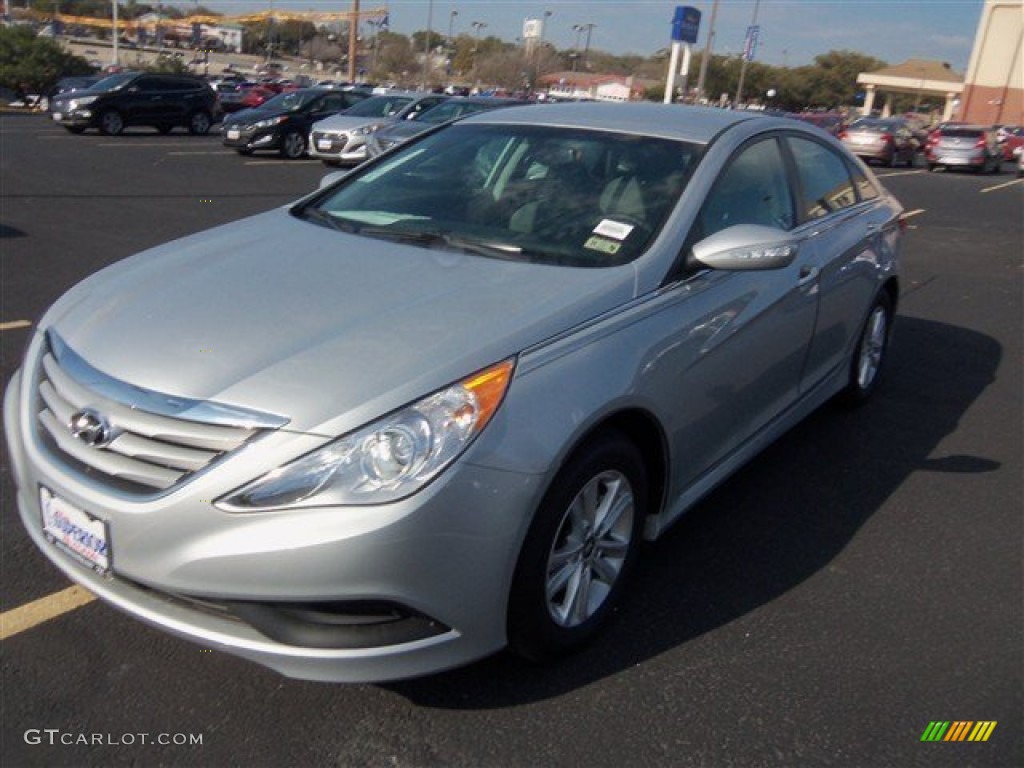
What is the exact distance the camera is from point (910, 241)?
41.5ft

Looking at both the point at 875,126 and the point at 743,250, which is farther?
the point at 875,126

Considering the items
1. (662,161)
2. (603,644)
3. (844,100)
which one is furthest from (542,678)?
(844,100)

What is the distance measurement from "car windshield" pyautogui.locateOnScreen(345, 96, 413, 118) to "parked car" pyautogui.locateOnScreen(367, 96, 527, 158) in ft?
4.05

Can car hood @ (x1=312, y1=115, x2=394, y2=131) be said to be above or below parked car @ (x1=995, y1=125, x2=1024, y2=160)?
below

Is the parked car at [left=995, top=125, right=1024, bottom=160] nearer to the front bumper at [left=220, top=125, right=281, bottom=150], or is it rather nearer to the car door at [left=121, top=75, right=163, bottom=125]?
the front bumper at [left=220, top=125, right=281, bottom=150]

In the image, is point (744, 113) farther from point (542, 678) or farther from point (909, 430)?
point (542, 678)

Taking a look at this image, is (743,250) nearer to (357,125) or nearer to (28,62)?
(357,125)

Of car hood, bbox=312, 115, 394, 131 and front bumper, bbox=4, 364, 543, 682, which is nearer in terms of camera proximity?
front bumper, bbox=4, 364, 543, 682

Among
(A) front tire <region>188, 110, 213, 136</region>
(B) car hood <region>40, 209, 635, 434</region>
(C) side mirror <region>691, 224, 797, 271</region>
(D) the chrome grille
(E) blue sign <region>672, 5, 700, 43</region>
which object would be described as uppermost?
A: (E) blue sign <region>672, 5, 700, 43</region>

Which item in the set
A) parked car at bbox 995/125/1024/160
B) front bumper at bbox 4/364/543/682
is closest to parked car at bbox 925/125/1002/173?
parked car at bbox 995/125/1024/160

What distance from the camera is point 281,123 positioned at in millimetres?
19906

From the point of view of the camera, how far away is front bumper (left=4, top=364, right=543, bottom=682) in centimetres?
222

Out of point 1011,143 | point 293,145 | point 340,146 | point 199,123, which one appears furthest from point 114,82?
point 1011,143

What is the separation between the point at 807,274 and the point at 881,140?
2832 centimetres
